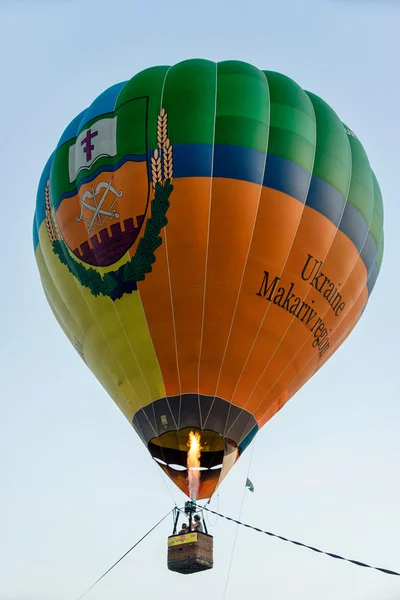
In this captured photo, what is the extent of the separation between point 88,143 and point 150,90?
124 cm

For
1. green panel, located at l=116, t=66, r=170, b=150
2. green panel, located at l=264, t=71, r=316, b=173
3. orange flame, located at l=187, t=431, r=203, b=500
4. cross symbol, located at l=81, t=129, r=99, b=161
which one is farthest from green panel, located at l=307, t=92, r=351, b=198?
orange flame, located at l=187, t=431, r=203, b=500

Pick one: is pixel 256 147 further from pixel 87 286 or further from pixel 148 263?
pixel 87 286

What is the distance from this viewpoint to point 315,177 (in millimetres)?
14977

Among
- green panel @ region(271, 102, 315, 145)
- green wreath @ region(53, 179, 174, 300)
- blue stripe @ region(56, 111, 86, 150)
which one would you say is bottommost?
green wreath @ region(53, 179, 174, 300)

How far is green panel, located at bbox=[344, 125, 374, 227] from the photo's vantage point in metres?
15.6

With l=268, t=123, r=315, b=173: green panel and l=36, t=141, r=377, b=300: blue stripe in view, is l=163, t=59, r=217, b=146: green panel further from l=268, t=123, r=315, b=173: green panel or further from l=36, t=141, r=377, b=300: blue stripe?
l=268, t=123, r=315, b=173: green panel

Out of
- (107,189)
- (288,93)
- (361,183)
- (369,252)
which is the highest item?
(288,93)

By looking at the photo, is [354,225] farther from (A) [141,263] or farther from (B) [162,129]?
(A) [141,263]

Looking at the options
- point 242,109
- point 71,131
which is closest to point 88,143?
point 71,131

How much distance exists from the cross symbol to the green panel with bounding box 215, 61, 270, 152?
77.2 inches

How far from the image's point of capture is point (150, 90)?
50.0 ft

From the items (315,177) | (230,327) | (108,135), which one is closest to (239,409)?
(230,327)

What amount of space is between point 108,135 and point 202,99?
59.8 inches

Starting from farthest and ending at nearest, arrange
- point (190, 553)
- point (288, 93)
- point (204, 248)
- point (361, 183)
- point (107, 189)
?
point (361, 183) < point (288, 93) < point (107, 189) < point (204, 248) < point (190, 553)
